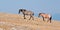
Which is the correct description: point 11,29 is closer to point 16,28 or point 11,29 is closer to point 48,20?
point 16,28

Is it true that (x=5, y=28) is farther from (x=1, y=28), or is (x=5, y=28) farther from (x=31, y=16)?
(x=31, y=16)

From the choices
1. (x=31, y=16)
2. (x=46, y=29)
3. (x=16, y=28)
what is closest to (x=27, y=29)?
(x=16, y=28)

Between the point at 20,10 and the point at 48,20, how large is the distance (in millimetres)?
4877

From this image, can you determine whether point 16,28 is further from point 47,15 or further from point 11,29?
point 47,15

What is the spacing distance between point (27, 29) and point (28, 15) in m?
20.1

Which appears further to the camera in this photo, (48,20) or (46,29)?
(48,20)

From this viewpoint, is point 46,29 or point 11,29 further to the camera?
point 46,29

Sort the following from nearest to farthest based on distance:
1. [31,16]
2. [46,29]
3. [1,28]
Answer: [1,28]
[46,29]
[31,16]

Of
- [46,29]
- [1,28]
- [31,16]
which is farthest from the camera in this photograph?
[31,16]

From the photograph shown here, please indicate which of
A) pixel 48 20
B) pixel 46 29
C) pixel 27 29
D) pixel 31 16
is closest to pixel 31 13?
pixel 31 16

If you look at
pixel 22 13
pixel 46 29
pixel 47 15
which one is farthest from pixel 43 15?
pixel 46 29

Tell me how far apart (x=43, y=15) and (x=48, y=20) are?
1.66 metres

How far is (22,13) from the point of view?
4000cm

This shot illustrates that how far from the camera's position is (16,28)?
1978cm
